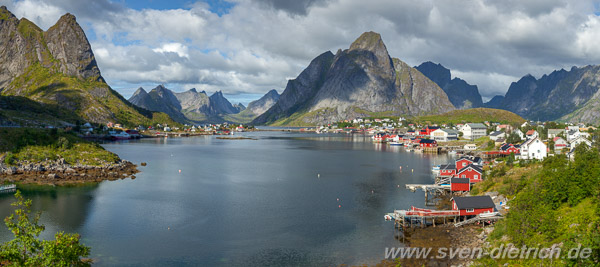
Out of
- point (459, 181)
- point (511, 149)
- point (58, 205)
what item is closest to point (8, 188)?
point (58, 205)

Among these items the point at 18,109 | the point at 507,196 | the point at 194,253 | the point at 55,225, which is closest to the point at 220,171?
the point at 55,225

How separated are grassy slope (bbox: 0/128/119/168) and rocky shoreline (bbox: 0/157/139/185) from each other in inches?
82.5

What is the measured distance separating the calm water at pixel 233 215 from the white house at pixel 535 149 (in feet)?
82.6

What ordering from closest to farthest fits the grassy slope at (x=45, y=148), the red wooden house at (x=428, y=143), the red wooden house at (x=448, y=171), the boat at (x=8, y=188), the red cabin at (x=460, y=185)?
1. the boat at (x=8, y=188)
2. the red cabin at (x=460, y=185)
3. the red wooden house at (x=448, y=171)
4. the grassy slope at (x=45, y=148)
5. the red wooden house at (x=428, y=143)

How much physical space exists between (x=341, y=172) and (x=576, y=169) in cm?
5556

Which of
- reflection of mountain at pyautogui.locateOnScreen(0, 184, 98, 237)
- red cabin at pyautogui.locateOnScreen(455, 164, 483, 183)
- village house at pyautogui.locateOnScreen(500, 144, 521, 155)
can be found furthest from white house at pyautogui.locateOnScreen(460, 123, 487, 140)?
reflection of mountain at pyautogui.locateOnScreen(0, 184, 98, 237)

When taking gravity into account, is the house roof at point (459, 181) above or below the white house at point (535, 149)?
below

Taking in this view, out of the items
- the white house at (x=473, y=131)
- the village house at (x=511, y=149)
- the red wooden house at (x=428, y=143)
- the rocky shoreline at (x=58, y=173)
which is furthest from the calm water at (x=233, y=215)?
the white house at (x=473, y=131)

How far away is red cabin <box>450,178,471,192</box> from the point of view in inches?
2694

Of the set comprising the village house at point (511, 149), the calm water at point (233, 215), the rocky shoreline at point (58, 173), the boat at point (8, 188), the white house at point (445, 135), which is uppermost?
the white house at point (445, 135)

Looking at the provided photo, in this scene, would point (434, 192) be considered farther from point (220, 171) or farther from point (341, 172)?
point (220, 171)

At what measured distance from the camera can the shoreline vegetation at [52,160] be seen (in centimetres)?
7919

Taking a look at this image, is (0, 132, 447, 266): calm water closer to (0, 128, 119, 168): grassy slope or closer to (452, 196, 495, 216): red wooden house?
(452, 196, 495, 216): red wooden house

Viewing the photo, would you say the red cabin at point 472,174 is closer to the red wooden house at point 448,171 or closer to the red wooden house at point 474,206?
the red wooden house at point 448,171
